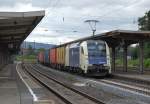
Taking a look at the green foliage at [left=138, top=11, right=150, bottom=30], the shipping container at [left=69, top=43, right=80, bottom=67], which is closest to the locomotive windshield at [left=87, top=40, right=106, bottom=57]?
the shipping container at [left=69, top=43, right=80, bottom=67]

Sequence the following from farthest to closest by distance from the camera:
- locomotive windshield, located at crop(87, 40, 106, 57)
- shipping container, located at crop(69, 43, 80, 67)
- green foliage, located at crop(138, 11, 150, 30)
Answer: green foliage, located at crop(138, 11, 150, 30)
shipping container, located at crop(69, 43, 80, 67)
locomotive windshield, located at crop(87, 40, 106, 57)

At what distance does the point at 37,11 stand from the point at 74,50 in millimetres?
15385

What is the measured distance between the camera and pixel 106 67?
111ft

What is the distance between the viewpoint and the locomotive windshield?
34.1 meters

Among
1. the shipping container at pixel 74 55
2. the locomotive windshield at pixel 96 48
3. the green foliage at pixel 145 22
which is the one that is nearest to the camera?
the locomotive windshield at pixel 96 48

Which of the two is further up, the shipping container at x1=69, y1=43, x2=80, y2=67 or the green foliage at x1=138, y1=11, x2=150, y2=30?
the green foliage at x1=138, y1=11, x2=150, y2=30

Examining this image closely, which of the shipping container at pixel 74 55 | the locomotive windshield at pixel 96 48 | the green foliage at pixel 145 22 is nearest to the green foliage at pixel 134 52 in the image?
the green foliage at pixel 145 22

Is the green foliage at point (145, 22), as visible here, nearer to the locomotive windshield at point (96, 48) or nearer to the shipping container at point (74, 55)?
the shipping container at point (74, 55)

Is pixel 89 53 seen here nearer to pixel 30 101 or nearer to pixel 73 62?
pixel 73 62

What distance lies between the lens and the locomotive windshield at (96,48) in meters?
34.1

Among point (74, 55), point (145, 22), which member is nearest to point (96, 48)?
point (74, 55)

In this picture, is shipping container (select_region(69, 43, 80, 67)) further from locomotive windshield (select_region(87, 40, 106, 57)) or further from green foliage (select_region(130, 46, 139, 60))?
green foliage (select_region(130, 46, 139, 60))

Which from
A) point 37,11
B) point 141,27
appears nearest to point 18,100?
point 37,11

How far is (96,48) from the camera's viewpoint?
34375 millimetres
